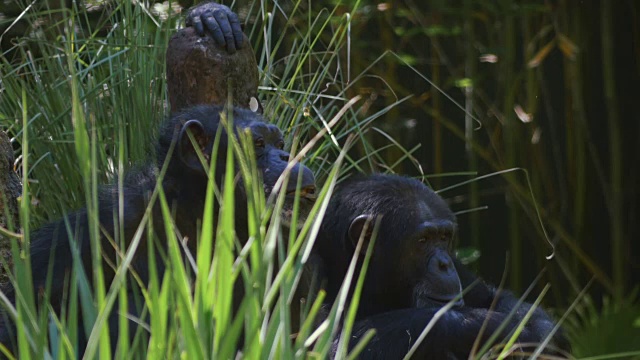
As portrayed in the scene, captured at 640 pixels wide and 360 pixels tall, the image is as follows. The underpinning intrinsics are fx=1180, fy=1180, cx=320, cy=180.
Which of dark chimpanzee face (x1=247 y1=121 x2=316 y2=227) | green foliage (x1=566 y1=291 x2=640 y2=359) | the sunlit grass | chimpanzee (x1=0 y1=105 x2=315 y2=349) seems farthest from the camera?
green foliage (x1=566 y1=291 x2=640 y2=359)

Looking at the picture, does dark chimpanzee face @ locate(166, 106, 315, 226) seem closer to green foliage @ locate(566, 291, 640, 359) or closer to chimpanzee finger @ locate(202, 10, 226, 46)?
chimpanzee finger @ locate(202, 10, 226, 46)

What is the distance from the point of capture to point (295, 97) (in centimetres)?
490

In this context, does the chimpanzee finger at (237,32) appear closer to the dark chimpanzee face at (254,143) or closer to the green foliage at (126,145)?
the green foliage at (126,145)

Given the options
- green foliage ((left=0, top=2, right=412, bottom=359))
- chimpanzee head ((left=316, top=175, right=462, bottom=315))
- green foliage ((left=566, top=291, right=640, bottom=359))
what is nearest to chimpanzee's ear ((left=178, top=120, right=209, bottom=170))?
green foliage ((left=0, top=2, right=412, bottom=359))

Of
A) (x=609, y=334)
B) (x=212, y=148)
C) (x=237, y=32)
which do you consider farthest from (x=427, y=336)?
(x=609, y=334)

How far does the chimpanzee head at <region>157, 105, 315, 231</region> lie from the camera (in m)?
3.46

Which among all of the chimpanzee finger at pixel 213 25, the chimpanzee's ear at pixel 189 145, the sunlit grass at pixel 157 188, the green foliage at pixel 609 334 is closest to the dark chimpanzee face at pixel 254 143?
the chimpanzee's ear at pixel 189 145

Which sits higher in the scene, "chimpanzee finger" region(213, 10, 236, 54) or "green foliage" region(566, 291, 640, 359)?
"chimpanzee finger" region(213, 10, 236, 54)

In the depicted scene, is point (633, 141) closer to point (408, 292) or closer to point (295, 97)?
point (295, 97)

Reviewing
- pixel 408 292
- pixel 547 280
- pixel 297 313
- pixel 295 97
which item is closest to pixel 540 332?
pixel 408 292

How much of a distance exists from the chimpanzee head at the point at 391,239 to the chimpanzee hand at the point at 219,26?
2.47 feet

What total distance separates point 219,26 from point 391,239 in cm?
104

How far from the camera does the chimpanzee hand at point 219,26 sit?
13.9 ft

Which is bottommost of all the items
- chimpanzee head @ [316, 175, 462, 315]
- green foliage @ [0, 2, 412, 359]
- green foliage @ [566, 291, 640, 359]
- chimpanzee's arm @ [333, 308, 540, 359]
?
green foliage @ [566, 291, 640, 359]
